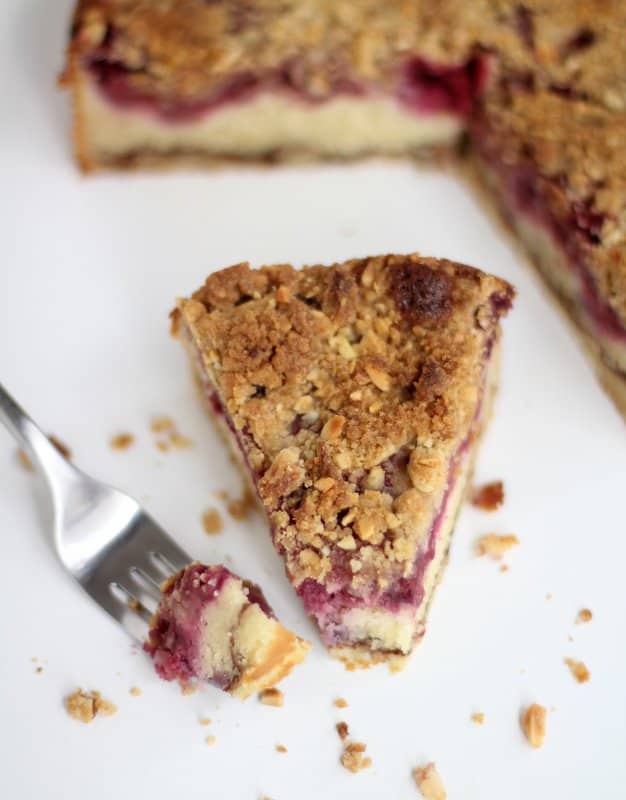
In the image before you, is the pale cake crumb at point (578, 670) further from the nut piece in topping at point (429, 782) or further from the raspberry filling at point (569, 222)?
the raspberry filling at point (569, 222)

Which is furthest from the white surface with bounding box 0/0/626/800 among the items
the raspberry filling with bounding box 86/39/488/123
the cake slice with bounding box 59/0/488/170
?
the raspberry filling with bounding box 86/39/488/123

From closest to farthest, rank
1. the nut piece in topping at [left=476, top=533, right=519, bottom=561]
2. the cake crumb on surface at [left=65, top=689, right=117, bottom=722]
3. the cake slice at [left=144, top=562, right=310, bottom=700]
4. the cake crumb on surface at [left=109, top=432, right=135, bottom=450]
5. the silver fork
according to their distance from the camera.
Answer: the cake slice at [left=144, top=562, right=310, bottom=700] → the cake crumb on surface at [left=65, top=689, right=117, bottom=722] → the silver fork → the nut piece in topping at [left=476, top=533, right=519, bottom=561] → the cake crumb on surface at [left=109, top=432, right=135, bottom=450]

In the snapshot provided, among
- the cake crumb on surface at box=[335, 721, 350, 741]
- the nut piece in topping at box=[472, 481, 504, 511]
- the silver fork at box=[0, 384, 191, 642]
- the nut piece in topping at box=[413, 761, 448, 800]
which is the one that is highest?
the silver fork at box=[0, 384, 191, 642]

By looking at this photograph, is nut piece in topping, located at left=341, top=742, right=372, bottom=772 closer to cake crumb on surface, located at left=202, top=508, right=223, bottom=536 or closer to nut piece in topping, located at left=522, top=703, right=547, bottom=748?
nut piece in topping, located at left=522, top=703, right=547, bottom=748

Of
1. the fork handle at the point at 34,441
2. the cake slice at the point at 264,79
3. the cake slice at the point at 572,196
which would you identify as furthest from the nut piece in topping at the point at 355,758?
the cake slice at the point at 264,79

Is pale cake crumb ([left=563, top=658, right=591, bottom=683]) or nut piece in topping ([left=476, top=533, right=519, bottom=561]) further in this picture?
nut piece in topping ([left=476, top=533, right=519, bottom=561])

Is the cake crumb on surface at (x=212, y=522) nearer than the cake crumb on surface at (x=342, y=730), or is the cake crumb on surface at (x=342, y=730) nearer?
the cake crumb on surface at (x=342, y=730)
